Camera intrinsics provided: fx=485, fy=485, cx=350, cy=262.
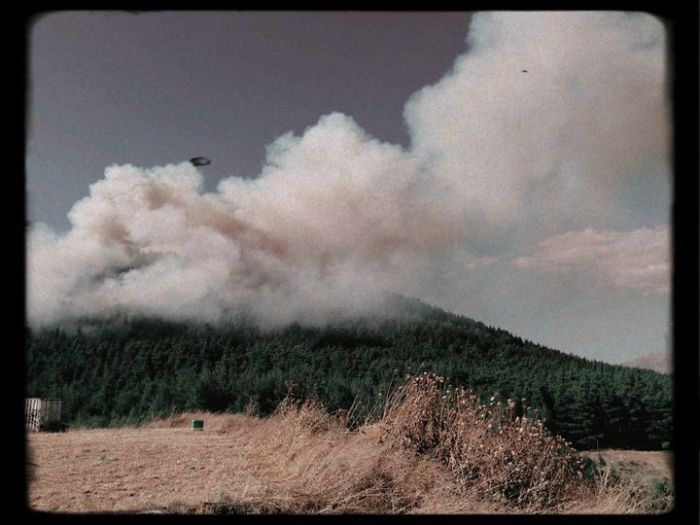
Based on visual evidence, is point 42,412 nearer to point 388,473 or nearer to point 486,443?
point 388,473

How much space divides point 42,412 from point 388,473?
2323 cm

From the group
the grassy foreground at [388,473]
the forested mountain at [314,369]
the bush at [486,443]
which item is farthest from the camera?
the forested mountain at [314,369]

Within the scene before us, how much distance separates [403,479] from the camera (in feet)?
16.5

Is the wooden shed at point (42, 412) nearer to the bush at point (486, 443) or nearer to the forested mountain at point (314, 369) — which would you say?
the forested mountain at point (314, 369)

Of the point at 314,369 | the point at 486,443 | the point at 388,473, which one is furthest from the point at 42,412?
the point at 314,369

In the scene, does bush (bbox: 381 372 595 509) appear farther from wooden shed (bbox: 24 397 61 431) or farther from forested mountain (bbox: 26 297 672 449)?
forested mountain (bbox: 26 297 672 449)

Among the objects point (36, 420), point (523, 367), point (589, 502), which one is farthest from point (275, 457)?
point (523, 367)

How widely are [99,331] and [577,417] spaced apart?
74.3m

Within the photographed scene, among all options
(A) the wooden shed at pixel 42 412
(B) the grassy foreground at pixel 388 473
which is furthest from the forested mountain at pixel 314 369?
(B) the grassy foreground at pixel 388 473

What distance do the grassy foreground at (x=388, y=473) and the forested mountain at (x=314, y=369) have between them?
2987 centimetres

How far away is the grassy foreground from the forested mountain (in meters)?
29.9

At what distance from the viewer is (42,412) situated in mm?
22484

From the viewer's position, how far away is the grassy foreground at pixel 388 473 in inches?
179
